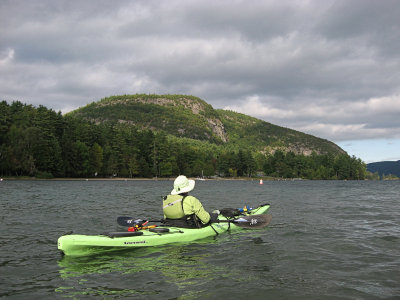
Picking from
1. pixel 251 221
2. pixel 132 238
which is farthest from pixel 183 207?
pixel 251 221

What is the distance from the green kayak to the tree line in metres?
79.9

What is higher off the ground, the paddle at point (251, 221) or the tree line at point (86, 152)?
the tree line at point (86, 152)

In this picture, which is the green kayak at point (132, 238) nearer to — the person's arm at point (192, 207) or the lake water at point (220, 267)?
the lake water at point (220, 267)

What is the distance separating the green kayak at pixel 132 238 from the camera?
396 inches

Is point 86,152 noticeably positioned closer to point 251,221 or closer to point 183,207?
point 251,221

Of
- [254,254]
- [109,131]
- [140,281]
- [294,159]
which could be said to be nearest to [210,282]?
[140,281]

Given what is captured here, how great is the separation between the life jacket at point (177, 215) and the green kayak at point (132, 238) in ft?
0.96

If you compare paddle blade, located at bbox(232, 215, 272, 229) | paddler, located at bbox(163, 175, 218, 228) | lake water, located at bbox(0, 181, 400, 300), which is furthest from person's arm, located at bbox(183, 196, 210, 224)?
paddle blade, located at bbox(232, 215, 272, 229)

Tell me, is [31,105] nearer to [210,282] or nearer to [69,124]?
[69,124]

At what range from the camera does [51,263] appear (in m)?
9.67

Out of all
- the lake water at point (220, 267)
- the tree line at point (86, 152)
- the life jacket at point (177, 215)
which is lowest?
the lake water at point (220, 267)

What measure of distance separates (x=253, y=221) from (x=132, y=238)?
6.23 meters

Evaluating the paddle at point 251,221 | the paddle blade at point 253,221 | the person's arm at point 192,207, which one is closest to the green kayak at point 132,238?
the paddle at point 251,221

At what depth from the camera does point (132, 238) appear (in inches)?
433
